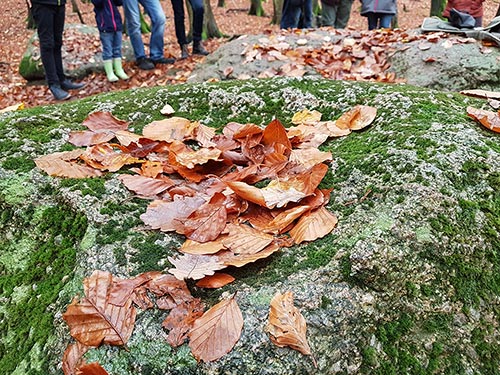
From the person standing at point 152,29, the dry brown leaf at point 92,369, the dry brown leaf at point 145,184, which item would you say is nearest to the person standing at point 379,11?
the person standing at point 152,29

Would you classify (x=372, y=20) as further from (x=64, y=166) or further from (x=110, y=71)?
(x=64, y=166)

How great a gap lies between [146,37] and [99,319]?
13.9m

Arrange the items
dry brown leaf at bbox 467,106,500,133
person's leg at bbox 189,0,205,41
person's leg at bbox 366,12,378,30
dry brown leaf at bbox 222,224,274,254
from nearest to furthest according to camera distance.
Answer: dry brown leaf at bbox 222,224,274,254
dry brown leaf at bbox 467,106,500,133
person's leg at bbox 366,12,378,30
person's leg at bbox 189,0,205,41

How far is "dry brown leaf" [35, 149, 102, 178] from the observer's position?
1.93m

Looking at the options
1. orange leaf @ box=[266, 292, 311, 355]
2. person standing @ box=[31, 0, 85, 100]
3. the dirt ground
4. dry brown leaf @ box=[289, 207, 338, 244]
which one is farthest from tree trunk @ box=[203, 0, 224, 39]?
orange leaf @ box=[266, 292, 311, 355]

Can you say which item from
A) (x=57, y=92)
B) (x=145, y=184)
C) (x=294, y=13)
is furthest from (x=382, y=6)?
(x=145, y=184)

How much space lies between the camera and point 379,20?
28.1 feet

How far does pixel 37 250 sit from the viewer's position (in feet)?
5.71

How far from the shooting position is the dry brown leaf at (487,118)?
199 cm

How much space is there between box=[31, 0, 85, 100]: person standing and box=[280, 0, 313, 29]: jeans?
427 centimetres

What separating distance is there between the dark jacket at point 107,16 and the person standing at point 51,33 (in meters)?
0.75

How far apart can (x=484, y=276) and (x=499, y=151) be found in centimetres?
59

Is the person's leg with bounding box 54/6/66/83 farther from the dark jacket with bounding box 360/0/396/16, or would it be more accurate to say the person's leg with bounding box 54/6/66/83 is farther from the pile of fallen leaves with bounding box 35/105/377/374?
the dark jacket with bounding box 360/0/396/16

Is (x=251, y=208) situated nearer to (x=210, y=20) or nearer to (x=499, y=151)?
(x=499, y=151)
